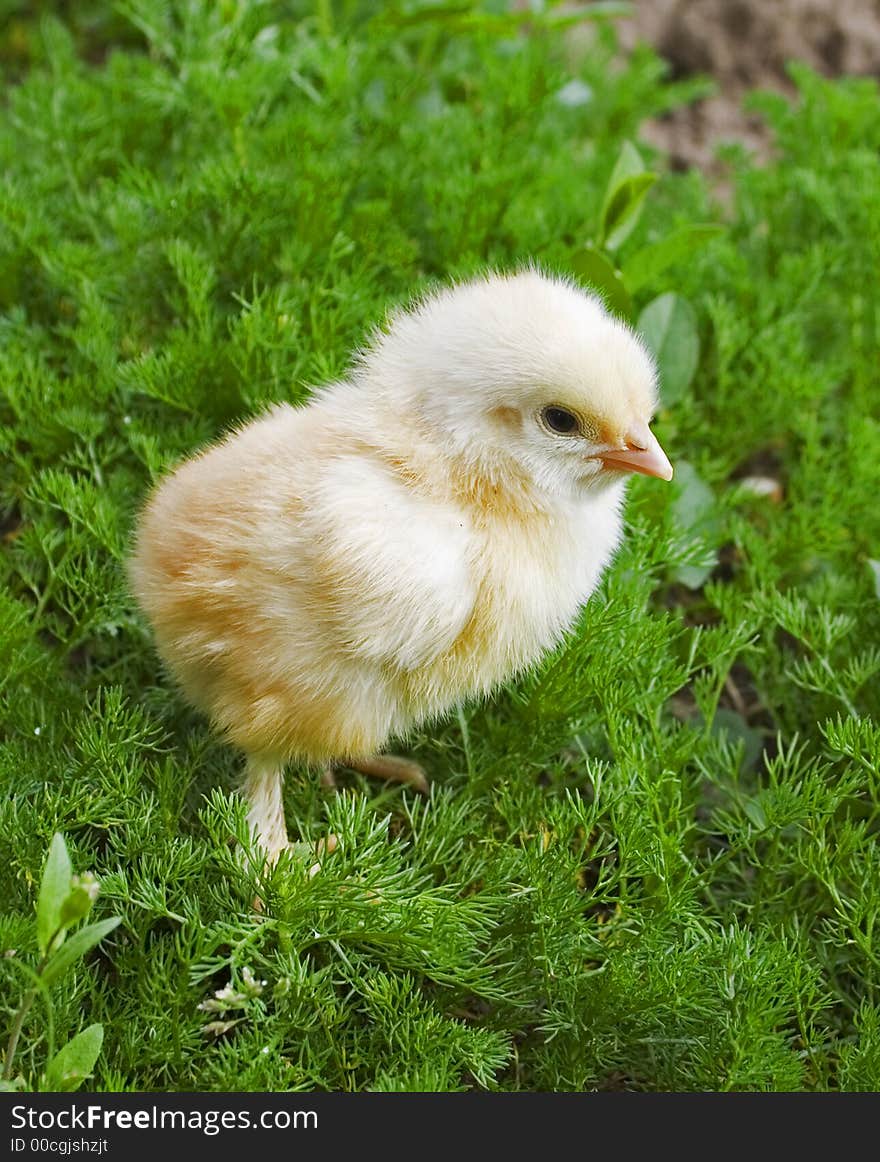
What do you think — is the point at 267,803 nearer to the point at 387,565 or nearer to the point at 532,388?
the point at 387,565

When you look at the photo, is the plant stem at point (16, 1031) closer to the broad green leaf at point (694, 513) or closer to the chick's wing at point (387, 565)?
the chick's wing at point (387, 565)

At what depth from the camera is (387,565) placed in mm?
1902

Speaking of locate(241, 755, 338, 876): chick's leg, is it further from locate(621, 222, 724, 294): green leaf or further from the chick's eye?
locate(621, 222, 724, 294): green leaf

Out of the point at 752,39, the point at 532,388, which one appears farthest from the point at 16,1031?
the point at 752,39

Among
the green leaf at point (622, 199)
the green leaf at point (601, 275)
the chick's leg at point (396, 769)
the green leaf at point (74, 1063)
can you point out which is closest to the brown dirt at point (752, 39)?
the green leaf at point (622, 199)

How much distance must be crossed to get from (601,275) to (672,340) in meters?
0.31

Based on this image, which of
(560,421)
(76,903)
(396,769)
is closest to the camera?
(76,903)

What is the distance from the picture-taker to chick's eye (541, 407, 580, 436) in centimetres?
203

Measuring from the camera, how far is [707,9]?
4605 mm

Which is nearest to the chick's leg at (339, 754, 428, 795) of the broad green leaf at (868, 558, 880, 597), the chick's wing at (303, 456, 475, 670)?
the chick's wing at (303, 456, 475, 670)

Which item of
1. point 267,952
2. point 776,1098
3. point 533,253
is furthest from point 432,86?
point 776,1098

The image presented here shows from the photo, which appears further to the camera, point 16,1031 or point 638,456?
point 638,456

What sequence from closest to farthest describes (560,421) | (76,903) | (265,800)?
1. (76,903)
2. (560,421)
3. (265,800)

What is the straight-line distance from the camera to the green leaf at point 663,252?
2.92 m
